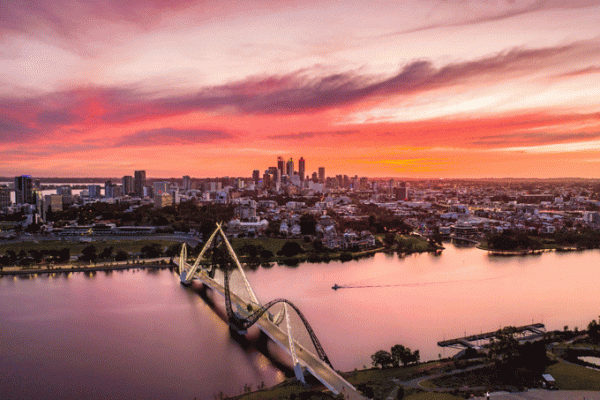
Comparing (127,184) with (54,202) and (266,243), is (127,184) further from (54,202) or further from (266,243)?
(266,243)

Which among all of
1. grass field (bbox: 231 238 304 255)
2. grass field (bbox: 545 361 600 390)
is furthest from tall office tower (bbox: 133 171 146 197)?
grass field (bbox: 545 361 600 390)

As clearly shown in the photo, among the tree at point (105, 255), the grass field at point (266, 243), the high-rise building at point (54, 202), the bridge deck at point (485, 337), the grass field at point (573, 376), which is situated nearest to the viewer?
the grass field at point (573, 376)

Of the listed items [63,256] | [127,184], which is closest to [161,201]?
[127,184]

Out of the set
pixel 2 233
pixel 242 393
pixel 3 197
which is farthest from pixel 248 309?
pixel 3 197

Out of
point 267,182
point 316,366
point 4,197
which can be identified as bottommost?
point 316,366

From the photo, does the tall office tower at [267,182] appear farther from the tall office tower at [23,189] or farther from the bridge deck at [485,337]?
the bridge deck at [485,337]

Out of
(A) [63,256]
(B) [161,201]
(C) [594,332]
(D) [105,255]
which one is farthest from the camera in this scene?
(B) [161,201]

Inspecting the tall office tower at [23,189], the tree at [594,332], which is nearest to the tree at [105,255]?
the tree at [594,332]
